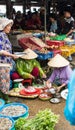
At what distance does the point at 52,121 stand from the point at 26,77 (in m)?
2.02

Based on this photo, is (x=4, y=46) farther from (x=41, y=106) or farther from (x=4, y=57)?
(x=41, y=106)

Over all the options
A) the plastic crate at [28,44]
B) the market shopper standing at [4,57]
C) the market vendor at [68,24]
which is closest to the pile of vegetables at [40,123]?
the market shopper standing at [4,57]

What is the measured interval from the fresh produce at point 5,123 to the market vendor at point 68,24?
4.98m

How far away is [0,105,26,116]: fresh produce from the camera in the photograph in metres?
3.91

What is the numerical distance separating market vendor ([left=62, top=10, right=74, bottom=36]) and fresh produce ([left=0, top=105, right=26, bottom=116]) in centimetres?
446

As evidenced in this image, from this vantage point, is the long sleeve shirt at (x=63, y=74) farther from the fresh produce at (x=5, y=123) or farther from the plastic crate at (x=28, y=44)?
the plastic crate at (x=28, y=44)

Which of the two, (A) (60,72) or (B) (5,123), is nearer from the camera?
(B) (5,123)

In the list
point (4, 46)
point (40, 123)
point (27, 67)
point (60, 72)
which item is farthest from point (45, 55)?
point (40, 123)

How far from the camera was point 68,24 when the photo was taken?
8.16 m

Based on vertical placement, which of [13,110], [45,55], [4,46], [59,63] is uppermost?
[4,46]

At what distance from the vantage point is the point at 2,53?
437cm

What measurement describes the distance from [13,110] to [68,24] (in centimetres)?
475

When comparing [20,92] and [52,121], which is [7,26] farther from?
[52,121]

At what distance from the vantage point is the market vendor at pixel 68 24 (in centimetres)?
795
